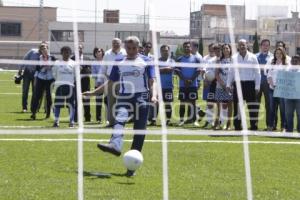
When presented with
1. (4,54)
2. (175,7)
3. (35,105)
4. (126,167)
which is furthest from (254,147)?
(4,54)

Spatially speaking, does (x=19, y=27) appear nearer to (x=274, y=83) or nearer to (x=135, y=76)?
(x=274, y=83)

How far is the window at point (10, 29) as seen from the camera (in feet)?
97.9

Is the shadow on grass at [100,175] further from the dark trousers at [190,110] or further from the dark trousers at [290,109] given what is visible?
the dark trousers at [190,110]

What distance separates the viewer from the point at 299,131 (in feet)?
44.9

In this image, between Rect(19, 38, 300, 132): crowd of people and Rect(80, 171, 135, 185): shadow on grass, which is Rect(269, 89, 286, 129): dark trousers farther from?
Rect(80, 171, 135, 185): shadow on grass

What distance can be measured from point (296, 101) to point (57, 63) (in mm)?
4403

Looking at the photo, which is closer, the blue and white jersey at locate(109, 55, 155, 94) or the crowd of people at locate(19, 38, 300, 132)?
the blue and white jersey at locate(109, 55, 155, 94)

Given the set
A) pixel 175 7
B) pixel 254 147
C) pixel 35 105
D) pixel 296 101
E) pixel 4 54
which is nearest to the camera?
pixel 175 7

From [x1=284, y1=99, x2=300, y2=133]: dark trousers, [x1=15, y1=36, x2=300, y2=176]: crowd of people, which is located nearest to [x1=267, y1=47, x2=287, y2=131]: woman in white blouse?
[x1=15, y1=36, x2=300, y2=176]: crowd of people

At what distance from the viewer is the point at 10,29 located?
3072 centimetres

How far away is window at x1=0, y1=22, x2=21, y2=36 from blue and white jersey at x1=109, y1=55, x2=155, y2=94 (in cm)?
2037

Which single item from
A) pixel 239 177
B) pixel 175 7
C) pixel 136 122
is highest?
pixel 175 7

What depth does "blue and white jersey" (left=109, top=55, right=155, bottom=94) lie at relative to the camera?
30.4 ft

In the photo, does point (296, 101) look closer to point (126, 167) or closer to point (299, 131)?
point (299, 131)
